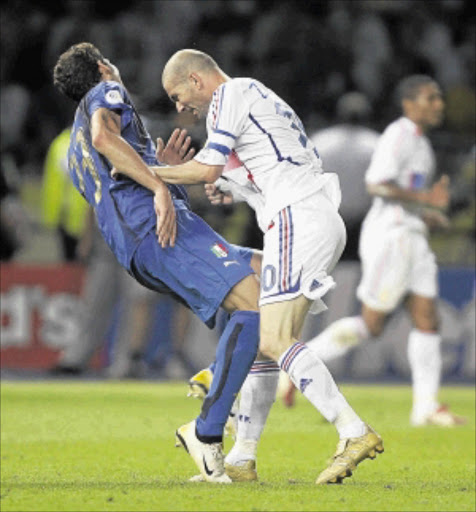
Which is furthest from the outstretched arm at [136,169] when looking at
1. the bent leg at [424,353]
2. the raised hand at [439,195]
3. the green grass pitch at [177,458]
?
the bent leg at [424,353]

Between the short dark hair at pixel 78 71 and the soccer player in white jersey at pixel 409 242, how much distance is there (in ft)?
12.4

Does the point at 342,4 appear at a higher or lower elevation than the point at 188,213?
higher

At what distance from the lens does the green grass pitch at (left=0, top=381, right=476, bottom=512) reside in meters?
5.57

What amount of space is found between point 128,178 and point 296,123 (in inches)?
32.7

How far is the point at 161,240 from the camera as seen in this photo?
6.34m

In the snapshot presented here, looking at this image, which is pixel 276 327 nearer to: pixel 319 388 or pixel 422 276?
pixel 319 388

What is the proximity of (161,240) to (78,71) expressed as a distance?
96 cm

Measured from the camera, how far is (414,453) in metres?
7.98

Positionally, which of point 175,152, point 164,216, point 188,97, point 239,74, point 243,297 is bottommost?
point 243,297

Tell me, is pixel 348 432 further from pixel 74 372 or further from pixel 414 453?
pixel 74 372

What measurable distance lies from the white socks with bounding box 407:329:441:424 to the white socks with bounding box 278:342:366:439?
12.9 ft

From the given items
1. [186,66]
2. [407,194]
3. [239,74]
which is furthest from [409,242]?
[239,74]

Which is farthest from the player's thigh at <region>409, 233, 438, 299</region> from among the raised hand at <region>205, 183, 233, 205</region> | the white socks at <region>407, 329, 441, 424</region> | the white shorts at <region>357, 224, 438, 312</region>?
the raised hand at <region>205, 183, 233, 205</region>

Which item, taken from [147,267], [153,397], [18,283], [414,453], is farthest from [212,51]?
[147,267]
